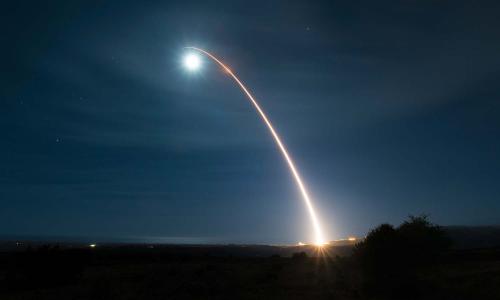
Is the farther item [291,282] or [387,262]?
[291,282]

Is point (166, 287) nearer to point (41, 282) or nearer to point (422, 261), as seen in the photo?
point (41, 282)

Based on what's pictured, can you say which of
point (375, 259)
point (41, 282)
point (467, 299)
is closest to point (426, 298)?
point (467, 299)

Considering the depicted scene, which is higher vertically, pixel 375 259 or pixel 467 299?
pixel 375 259

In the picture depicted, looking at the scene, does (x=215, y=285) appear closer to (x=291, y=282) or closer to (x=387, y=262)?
(x=291, y=282)

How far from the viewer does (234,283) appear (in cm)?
4206

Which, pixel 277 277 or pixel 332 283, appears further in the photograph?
pixel 277 277

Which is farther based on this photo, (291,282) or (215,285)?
(291,282)

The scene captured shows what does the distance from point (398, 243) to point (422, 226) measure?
30184mm

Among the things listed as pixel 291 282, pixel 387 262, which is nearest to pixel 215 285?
pixel 291 282

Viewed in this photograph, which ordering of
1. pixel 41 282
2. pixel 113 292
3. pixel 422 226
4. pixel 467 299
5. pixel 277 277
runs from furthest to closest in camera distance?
pixel 422 226
pixel 277 277
pixel 41 282
pixel 113 292
pixel 467 299

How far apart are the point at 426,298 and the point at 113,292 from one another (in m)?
21.3

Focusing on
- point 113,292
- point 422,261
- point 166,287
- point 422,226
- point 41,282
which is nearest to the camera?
point 113,292

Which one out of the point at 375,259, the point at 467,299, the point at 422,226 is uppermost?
the point at 422,226

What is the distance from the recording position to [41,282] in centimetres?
4528
